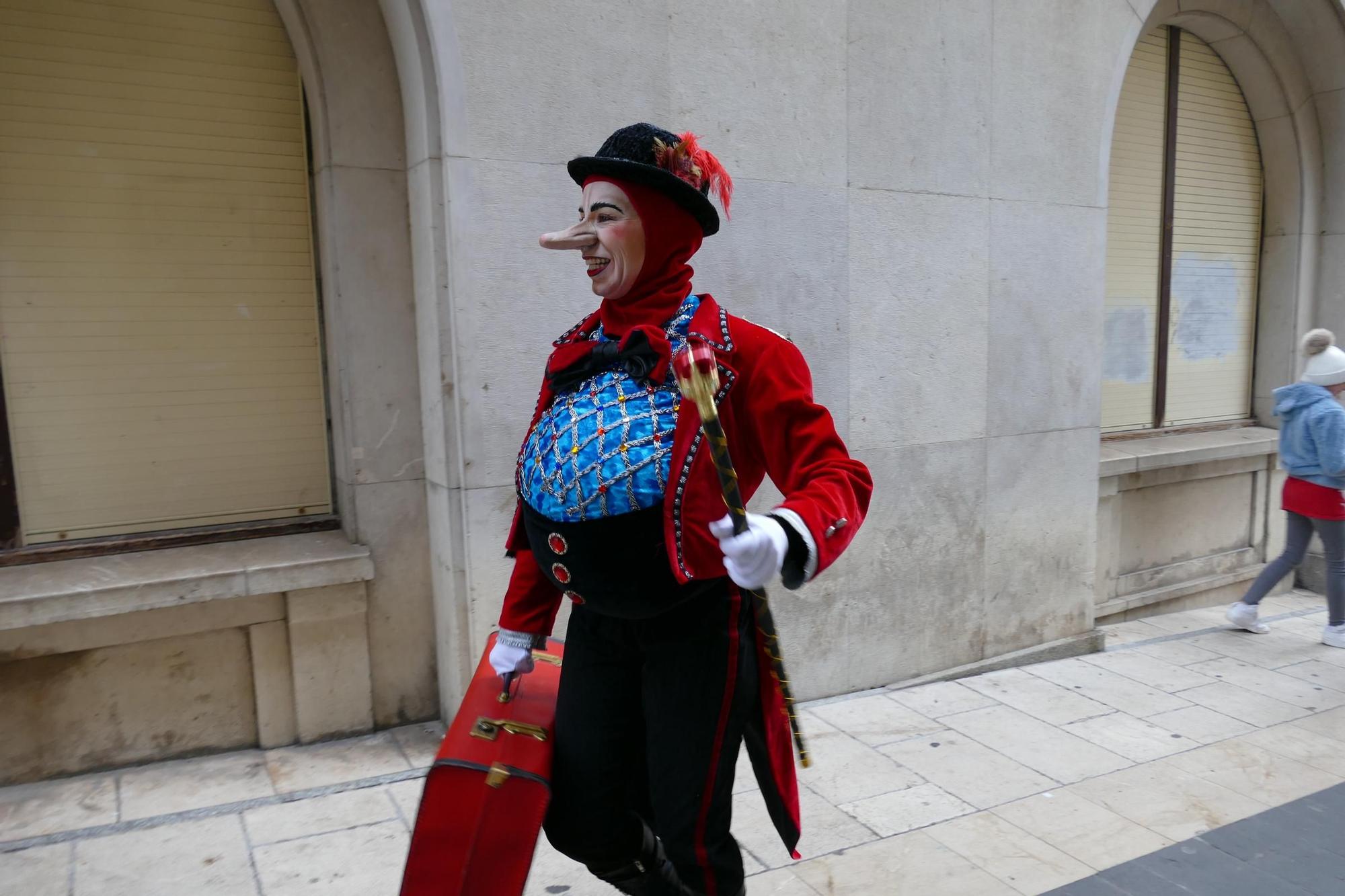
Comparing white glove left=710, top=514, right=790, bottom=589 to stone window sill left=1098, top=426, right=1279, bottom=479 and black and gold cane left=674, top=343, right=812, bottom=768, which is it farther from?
stone window sill left=1098, top=426, right=1279, bottom=479

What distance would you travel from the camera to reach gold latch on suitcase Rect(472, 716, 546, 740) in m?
2.25

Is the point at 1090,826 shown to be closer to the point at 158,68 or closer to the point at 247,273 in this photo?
the point at 247,273

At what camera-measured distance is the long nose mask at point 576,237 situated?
2137 millimetres

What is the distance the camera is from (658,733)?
2.12 m

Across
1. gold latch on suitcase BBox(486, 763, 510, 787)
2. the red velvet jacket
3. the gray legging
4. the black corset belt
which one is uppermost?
the red velvet jacket

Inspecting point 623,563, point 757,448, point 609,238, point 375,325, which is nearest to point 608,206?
point 609,238

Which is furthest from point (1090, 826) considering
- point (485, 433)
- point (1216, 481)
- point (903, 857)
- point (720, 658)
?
point (1216, 481)

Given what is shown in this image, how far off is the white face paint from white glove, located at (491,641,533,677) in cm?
88

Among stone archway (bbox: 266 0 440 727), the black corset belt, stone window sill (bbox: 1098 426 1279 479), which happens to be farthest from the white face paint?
stone window sill (bbox: 1098 426 1279 479)

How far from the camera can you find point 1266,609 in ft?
21.9

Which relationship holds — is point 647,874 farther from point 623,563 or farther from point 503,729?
point 623,563

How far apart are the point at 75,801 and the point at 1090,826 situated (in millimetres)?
3506

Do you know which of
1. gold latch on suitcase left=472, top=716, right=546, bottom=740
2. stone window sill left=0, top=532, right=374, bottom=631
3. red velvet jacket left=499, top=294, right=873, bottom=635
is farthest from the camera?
stone window sill left=0, top=532, right=374, bottom=631

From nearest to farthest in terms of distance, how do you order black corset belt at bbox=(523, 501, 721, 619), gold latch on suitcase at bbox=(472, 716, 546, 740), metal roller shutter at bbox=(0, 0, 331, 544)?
black corset belt at bbox=(523, 501, 721, 619), gold latch on suitcase at bbox=(472, 716, 546, 740), metal roller shutter at bbox=(0, 0, 331, 544)
